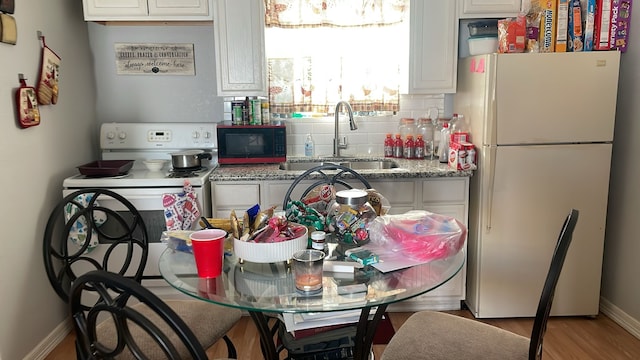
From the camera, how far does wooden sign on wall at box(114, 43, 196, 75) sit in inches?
128

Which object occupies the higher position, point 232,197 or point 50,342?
point 232,197

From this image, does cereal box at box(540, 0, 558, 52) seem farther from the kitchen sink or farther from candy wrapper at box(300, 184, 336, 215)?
candy wrapper at box(300, 184, 336, 215)

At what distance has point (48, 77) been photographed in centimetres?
263

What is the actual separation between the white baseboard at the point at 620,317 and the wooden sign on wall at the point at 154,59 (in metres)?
2.87

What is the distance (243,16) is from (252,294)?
6.74ft

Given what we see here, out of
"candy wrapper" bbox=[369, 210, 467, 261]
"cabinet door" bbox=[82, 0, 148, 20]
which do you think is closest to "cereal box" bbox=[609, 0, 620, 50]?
"candy wrapper" bbox=[369, 210, 467, 261]

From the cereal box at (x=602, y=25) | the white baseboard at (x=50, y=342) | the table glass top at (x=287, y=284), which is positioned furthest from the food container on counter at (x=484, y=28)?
the white baseboard at (x=50, y=342)

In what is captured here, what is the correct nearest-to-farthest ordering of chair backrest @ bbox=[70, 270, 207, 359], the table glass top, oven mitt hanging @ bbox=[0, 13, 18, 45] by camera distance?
chair backrest @ bbox=[70, 270, 207, 359]
the table glass top
oven mitt hanging @ bbox=[0, 13, 18, 45]

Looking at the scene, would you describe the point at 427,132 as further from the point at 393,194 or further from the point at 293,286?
the point at 293,286

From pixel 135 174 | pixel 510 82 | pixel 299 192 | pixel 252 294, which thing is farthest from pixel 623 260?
pixel 135 174

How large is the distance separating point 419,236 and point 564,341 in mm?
1553

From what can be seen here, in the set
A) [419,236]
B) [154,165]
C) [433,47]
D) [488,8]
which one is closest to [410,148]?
[433,47]

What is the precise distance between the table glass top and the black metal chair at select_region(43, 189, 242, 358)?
0.34 m

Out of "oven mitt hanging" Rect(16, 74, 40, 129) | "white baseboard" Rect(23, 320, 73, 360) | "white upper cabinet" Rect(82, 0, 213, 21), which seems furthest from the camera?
"white upper cabinet" Rect(82, 0, 213, 21)
